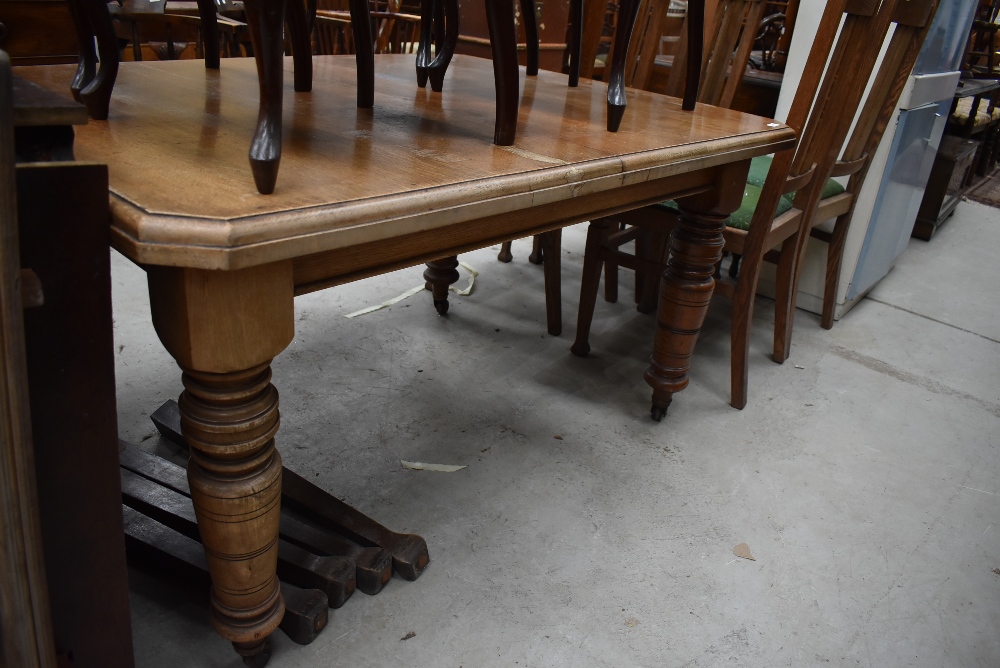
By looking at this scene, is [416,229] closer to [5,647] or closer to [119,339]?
[5,647]

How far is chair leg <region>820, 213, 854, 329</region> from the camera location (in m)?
2.47

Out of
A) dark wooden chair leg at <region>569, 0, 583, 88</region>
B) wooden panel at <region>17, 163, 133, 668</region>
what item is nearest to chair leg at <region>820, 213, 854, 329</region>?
dark wooden chair leg at <region>569, 0, 583, 88</region>

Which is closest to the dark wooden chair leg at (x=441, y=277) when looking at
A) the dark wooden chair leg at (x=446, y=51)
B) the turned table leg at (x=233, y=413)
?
the dark wooden chair leg at (x=446, y=51)

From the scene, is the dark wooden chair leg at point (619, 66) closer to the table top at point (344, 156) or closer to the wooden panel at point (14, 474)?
the table top at point (344, 156)

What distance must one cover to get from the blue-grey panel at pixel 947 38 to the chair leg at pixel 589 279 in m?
1.23

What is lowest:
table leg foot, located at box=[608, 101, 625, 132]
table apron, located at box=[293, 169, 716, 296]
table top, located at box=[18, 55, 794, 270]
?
table apron, located at box=[293, 169, 716, 296]

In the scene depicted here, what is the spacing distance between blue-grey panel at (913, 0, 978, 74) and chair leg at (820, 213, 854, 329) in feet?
1.71

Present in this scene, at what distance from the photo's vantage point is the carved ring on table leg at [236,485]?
2.83 ft

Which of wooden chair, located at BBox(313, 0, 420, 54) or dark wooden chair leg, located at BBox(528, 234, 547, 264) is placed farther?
wooden chair, located at BBox(313, 0, 420, 54)

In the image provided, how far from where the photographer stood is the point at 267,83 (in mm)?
788

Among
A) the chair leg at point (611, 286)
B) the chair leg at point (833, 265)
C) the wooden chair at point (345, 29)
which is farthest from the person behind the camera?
the wooden chair at point (345, 29)

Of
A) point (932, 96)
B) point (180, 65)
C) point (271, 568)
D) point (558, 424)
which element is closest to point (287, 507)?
point (271, 568)

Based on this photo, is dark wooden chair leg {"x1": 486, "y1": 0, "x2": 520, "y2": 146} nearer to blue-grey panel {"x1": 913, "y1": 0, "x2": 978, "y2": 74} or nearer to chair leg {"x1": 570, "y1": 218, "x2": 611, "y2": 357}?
chair leg {"x1": 570, "y1": 218, "x2": 611, "y2": 357}

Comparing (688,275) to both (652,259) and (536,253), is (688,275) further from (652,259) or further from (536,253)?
(536,253)
